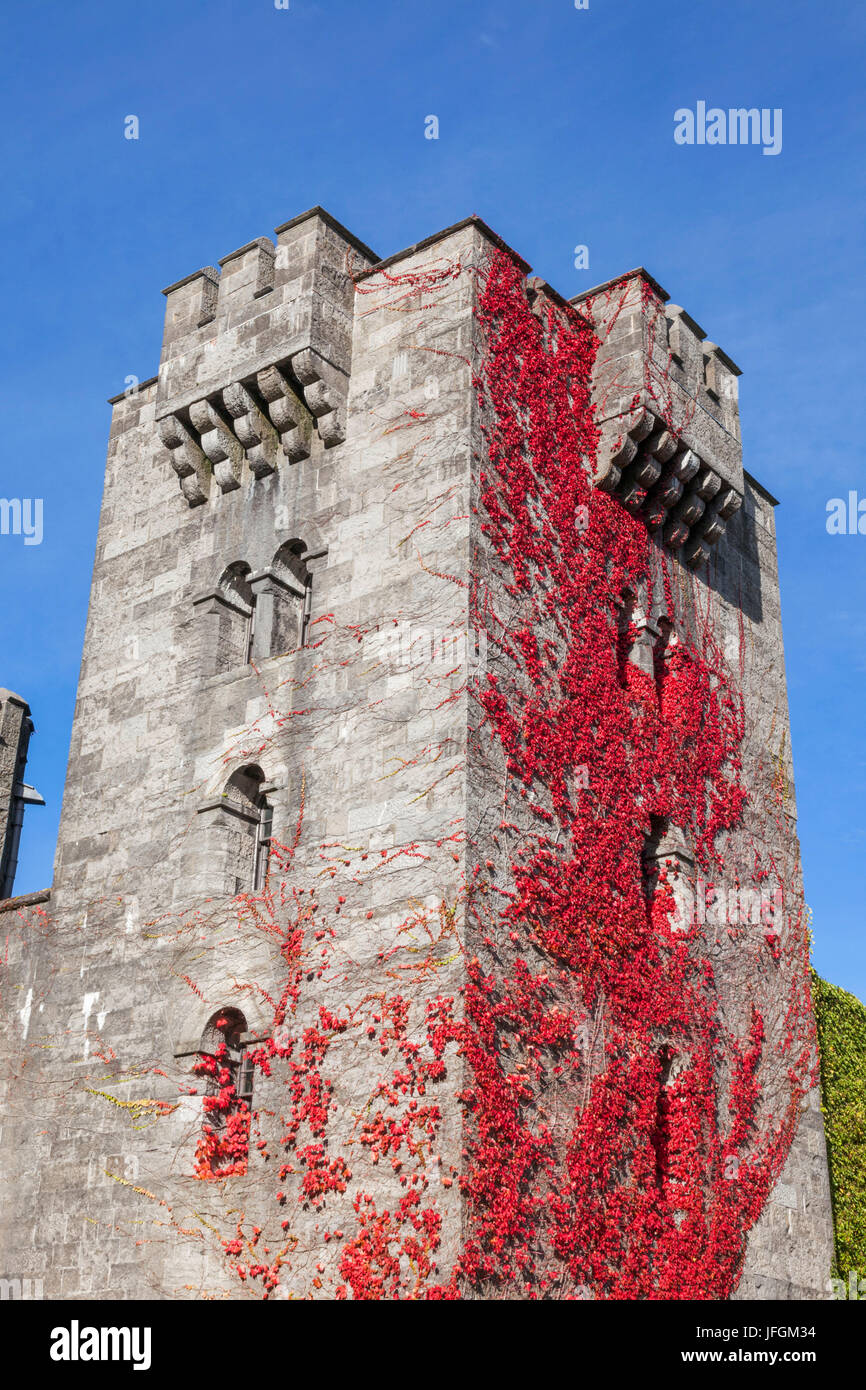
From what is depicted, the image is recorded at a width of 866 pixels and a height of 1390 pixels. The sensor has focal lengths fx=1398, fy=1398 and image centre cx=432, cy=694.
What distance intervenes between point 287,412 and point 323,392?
0.53 m

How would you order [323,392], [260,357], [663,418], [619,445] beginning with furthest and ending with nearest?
[663,418] < [619,445] < [260,357] < [323,392]

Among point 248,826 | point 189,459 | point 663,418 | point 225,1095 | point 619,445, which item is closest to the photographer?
point 225,1095

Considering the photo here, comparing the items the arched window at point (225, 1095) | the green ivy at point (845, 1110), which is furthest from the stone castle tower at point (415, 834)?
the green ivy at point (845, 1110)

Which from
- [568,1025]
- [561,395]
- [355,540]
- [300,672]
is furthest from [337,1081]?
[561,395]


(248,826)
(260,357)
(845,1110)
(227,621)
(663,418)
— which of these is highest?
(260,357)

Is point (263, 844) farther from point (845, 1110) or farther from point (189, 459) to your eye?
point (845, 1110)

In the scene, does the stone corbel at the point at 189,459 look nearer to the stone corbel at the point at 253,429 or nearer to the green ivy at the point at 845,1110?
the stone corbel at the point at 253,429

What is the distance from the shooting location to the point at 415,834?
13.5 meters

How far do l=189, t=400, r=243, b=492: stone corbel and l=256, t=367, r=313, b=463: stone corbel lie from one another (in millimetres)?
878

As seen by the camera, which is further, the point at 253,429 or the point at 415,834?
the point at 253,429

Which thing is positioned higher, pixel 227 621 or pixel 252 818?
pixel 227 621

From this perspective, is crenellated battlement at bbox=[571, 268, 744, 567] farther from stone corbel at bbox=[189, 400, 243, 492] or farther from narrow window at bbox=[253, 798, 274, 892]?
narrow window at bbox=[253, 798, 274, 892]

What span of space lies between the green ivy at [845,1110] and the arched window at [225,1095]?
7865 mm

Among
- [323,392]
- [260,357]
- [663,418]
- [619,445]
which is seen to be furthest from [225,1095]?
[663,418]
